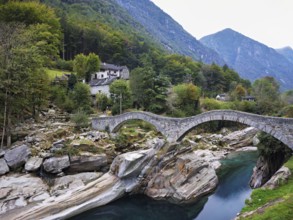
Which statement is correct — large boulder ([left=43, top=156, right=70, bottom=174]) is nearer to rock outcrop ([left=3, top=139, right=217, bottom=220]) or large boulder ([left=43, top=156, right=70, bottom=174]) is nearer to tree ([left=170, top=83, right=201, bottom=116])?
rock outcrop ([left=3, top=139, right=217, bottom=220])

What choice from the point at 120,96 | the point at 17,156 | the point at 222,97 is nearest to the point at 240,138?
the point at 120,96

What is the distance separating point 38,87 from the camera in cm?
2928

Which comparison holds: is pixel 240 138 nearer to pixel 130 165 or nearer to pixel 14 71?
pixel 130 165

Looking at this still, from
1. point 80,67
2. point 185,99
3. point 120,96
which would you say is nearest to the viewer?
point 120,96

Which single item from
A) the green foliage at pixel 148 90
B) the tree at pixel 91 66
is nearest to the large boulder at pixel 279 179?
the green foliage at pixel 148 90

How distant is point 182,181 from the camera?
2095 centimetres

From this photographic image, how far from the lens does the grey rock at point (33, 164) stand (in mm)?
21328

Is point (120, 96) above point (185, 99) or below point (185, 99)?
above

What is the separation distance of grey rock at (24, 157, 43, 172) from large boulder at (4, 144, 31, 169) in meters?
0.53

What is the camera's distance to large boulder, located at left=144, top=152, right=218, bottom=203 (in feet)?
67.3

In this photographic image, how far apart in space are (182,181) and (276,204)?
10.1m

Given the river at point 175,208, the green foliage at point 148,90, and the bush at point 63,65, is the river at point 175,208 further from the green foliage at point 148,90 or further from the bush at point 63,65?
the bush at point 63,65

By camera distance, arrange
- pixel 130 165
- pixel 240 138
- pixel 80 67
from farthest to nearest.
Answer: pixel 80 67
pixel 240 138
pixel 130 165

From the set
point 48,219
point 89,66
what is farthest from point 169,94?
point 48,219
